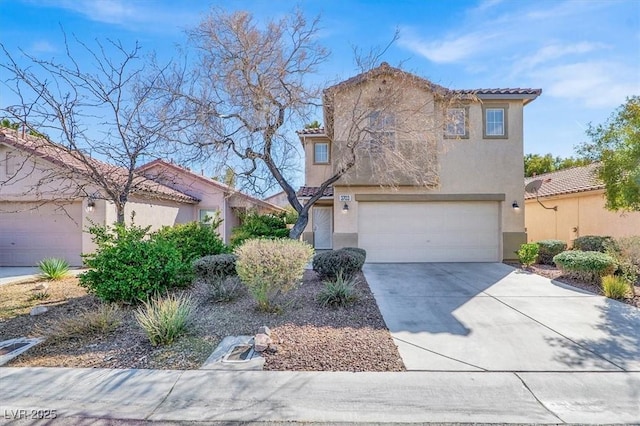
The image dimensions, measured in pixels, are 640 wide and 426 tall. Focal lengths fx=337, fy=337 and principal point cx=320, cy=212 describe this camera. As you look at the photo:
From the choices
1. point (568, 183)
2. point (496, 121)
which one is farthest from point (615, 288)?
point (568, 183)

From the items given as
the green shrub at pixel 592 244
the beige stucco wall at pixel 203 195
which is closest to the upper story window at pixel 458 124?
the green shrub at pixel 592 244

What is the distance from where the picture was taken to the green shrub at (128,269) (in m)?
7.06

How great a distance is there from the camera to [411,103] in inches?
456

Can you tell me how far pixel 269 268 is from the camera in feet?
21.5

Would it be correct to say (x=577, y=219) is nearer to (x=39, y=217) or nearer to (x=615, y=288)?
(x=615, y=288)

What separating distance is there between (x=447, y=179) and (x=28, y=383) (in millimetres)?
13687

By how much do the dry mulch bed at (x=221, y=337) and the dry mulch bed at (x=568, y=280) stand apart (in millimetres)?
6186

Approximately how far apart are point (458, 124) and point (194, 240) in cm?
1096

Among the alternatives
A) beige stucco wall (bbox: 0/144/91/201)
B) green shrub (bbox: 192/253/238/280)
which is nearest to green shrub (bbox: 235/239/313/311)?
green shrub (bbox: 192/253/238/280)

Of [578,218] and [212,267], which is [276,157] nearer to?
[212,267]

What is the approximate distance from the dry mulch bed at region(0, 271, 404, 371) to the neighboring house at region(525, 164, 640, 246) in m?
10.8

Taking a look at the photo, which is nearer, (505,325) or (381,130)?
(505,325)

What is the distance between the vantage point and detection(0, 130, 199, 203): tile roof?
8.83m

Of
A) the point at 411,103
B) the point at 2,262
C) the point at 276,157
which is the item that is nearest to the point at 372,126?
the point at 411,103
